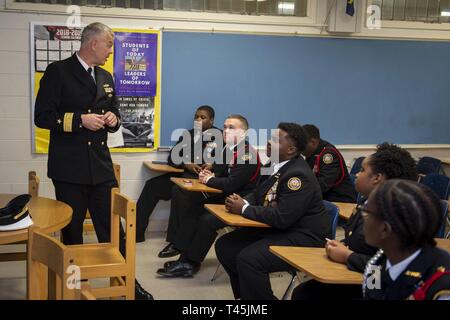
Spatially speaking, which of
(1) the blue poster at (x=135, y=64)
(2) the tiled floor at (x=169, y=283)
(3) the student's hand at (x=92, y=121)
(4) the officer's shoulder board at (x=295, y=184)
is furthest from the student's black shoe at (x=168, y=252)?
(4) the officer's shoulder board at (x=295, y=184)

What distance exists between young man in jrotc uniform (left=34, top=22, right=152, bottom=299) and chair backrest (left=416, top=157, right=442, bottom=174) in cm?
352

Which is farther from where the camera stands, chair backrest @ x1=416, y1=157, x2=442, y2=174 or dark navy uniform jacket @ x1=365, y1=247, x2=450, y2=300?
chair backrest @ x1=416, y1=157, x2=442, y2=174

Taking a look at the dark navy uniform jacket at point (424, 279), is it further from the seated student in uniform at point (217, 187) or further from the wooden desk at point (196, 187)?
the wooden desk at point (196, 187)

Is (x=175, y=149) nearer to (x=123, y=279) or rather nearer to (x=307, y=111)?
(x=307, y=111)

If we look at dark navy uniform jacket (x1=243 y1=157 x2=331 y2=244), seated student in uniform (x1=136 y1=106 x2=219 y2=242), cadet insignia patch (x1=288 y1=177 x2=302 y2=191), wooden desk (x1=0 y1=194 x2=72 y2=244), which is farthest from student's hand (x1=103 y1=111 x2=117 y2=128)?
seated student in uniform (x1=136 y1=106 x2=219 y2=242)

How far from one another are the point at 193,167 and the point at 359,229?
2740 mm

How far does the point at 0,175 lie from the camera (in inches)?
200

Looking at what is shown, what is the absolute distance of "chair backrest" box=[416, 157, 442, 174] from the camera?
5570mm

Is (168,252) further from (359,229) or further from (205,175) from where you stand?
(359,229)

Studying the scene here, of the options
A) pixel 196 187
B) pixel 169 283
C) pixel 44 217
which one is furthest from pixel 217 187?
pixel 44 217

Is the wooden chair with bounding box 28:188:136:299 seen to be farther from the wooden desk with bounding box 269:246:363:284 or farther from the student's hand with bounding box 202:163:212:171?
the student's hand with bounding box 202:163:212:171

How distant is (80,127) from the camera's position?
3.24m
